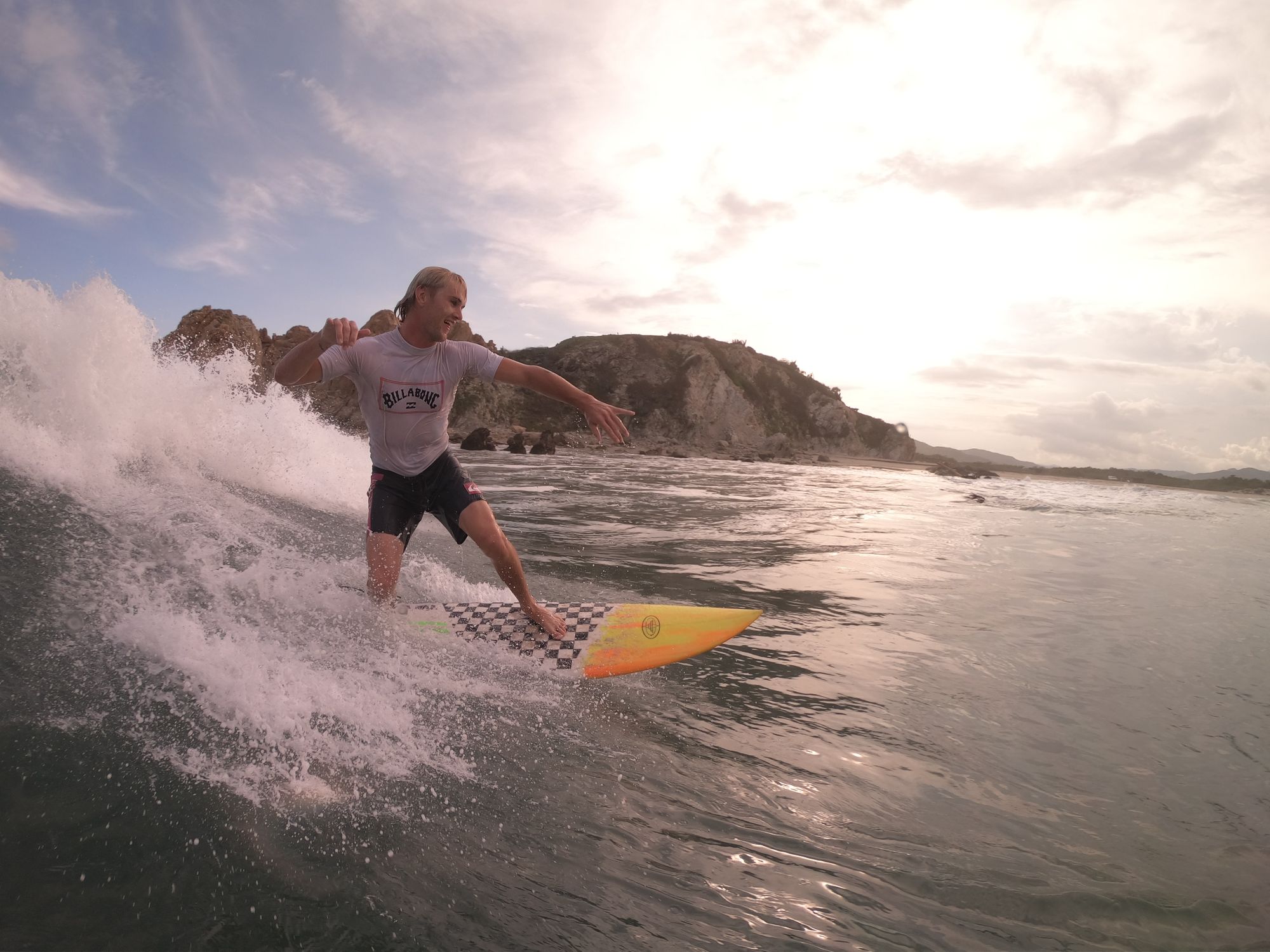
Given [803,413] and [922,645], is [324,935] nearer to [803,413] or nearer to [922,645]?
[922,645]

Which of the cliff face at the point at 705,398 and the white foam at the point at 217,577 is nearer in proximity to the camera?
the white foam at the point at 217,577

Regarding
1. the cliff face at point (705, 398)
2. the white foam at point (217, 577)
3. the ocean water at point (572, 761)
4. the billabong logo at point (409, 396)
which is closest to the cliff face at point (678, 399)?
the cliff face at point (705, 398)

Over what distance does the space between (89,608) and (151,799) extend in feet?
6.44

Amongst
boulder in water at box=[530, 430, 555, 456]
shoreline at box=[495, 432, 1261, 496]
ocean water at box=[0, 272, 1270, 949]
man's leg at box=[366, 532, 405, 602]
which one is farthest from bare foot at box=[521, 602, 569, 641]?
shoreline at box=[495, 432, 1261, 496]

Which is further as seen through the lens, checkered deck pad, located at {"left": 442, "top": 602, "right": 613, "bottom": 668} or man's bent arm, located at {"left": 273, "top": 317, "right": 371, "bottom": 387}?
checkered deck pad, located at {"left": 442, "top": 602, "right": 613, "bottom": 668}

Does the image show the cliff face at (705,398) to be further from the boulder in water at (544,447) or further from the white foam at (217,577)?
the white foam at (217,577)

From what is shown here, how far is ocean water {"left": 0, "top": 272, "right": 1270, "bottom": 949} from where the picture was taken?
6.51 feet

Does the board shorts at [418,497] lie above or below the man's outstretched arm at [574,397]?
below

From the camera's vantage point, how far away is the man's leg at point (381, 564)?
15.1ft

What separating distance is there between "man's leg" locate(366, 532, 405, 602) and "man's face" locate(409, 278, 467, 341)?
141cm

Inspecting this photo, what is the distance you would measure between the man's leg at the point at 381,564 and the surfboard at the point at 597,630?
8.5 inches

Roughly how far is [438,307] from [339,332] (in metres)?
0.63

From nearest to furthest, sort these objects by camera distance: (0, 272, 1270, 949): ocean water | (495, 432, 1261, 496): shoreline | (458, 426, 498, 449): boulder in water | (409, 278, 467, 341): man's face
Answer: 1. (0, 272, 1270, 949): ocean water
2. (409, 278, 467, 341): man's face
3. (458, 426, 498, 449): boulder in water
4. (495, 432, 1261, 496): shoreline

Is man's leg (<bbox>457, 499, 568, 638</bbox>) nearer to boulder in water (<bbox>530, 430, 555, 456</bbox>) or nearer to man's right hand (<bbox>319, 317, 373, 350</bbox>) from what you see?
man's right hand (<bbox>319, 317, 373, 350</bbox>)
